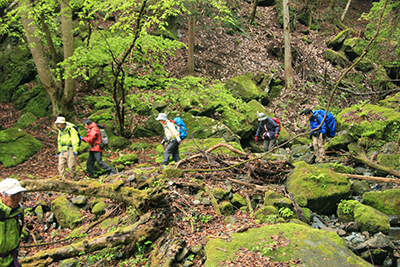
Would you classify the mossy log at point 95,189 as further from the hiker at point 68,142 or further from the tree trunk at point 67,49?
the tree trunk at point 67,49

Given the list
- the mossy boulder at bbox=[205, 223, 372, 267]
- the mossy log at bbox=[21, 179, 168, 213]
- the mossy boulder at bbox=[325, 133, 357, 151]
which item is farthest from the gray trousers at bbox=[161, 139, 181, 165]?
the mossy boulder at bbox=[325, 133, 357, 151]

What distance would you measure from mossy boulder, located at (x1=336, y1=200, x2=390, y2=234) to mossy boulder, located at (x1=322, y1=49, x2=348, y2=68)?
52.7ft

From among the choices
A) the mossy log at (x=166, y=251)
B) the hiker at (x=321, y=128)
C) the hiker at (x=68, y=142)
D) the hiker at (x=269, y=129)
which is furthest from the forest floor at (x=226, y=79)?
the hiker at (x=321, y=128)

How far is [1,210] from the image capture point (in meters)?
3.26

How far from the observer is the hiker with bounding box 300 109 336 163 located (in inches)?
333

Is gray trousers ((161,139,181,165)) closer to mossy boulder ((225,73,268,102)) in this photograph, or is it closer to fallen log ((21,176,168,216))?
fallen log ((21,176,168,216))

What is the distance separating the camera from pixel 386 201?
18.7ft

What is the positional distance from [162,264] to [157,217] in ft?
2.91

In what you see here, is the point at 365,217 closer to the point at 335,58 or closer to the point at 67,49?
the point at 67,49

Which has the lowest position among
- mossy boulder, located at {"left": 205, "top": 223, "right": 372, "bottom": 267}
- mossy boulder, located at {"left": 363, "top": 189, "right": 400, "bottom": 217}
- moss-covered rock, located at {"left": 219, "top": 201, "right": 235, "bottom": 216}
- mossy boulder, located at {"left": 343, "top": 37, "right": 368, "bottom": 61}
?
mossy boulder, located at {"left": 363, "top": 189, "right": 400, "bottom": 217}

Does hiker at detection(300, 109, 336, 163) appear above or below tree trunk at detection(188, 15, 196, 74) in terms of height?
below

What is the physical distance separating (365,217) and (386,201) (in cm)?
108

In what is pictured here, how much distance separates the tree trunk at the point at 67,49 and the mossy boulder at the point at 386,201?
9915 millimetres

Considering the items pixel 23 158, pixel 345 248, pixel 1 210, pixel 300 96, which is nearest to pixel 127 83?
pixel 23 158
